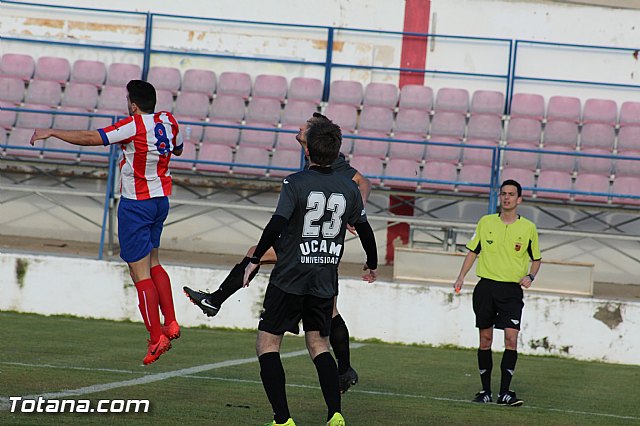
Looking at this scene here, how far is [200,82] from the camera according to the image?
17859 millimetres

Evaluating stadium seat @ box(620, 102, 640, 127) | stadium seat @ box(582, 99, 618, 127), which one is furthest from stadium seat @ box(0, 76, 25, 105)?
stadium seat @ box(620, 102, 640, 127)

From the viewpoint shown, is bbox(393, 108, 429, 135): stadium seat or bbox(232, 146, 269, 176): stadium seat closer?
bbox(232, 146, 269, 176): stadium seat

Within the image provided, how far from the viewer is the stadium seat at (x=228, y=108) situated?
17406 millimetres

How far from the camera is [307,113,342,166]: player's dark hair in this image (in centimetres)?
664

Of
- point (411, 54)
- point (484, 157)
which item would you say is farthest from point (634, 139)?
point (411, 54)

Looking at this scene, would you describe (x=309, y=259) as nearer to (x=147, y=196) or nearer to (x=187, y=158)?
(x=147, y=196)

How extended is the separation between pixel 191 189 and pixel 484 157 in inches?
185

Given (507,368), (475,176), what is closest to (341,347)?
(507,368)

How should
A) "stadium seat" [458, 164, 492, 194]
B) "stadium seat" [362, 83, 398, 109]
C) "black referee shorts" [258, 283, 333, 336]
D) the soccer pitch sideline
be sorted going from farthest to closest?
"stadium seat" [362, 83, 398, 109] → "stadium seat" [458, 164, 492, 194] → the soccer pitch sideline → "black referee shorts" [258, 283, 333, 336]

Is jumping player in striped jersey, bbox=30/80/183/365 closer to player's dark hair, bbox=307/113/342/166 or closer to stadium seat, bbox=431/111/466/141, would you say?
player's dark hair, bbox=307/113/342/166

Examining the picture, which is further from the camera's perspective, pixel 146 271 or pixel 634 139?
pixel 634 139

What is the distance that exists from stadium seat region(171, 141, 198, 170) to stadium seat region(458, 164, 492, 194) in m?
3.98

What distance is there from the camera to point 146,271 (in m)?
8.63

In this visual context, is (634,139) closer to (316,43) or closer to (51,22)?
(316,43)
